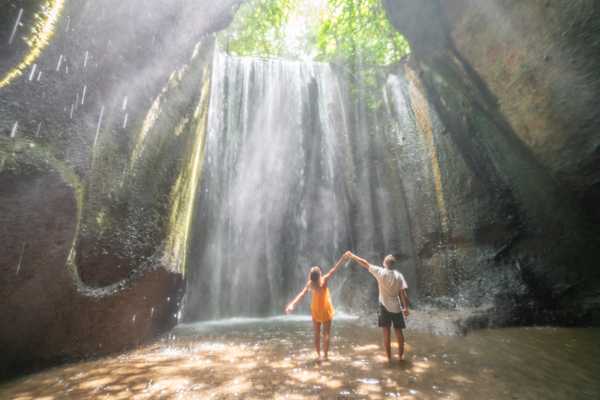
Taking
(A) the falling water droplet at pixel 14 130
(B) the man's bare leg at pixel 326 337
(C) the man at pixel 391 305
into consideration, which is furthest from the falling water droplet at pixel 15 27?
(B) the man's bare leg at pixel 326 337

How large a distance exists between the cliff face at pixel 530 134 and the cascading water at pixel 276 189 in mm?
3208

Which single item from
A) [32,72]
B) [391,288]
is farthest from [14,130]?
[391,288]

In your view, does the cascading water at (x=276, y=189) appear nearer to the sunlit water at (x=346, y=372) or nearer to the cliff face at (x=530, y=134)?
the cliff face at (x=530, y=134)

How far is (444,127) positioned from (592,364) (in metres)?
6.67

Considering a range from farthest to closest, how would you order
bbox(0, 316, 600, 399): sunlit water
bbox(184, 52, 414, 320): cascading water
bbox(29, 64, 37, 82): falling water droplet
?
bbox(184, 52, 414, 320): cascading water → bbox(29, 64, 37, 82): falling water droplet → bbox(0, 316, 600, 399): sunlit water

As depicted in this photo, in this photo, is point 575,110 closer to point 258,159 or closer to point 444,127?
point 444,127

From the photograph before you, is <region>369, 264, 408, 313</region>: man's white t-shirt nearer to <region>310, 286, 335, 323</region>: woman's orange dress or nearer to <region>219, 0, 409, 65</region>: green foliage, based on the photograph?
<region>310, 286, 335, 323</region>: woman's orange dress

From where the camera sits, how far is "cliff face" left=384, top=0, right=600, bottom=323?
5773 millimetres

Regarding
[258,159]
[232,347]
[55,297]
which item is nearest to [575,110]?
[232,347]

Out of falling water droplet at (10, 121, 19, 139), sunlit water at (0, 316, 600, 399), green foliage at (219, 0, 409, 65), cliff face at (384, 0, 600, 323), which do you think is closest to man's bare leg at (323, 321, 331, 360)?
sunlit water at (0, 316, 600, 399)

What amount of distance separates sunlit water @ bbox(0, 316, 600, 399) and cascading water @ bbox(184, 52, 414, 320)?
5.44m

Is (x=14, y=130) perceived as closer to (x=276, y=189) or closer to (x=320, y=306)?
(x=320, y=306)

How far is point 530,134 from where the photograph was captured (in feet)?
22.2

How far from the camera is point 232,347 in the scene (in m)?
5.64
